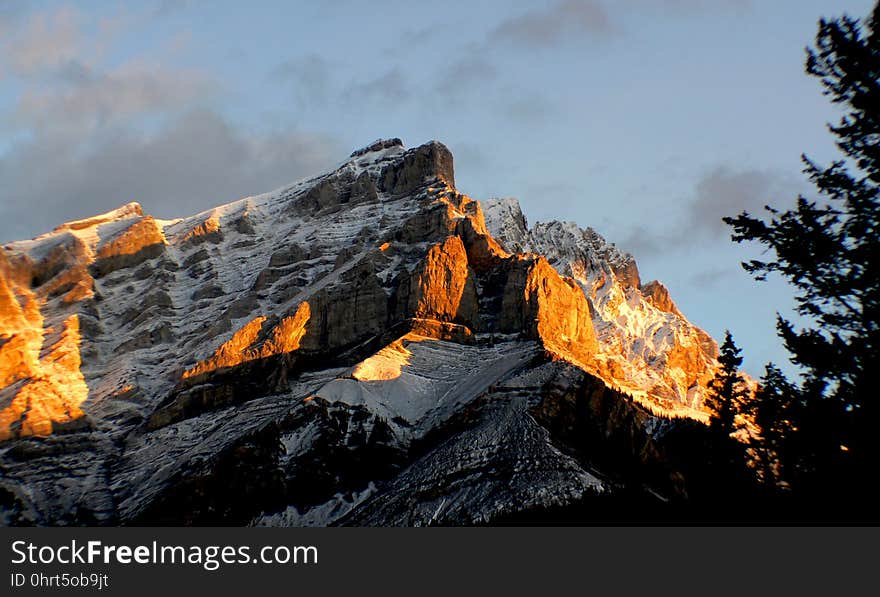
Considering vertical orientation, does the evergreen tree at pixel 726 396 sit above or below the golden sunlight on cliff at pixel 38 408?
below

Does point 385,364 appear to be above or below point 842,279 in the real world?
above

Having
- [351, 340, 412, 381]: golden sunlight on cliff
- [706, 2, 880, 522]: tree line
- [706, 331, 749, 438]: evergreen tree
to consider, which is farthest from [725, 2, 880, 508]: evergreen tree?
[351, 340, 412, 381]: golden sunlight on cliff

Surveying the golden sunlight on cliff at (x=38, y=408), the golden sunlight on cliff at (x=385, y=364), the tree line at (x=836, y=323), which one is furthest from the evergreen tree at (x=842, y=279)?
the golden sunlight on cliff at (x=38, y=408)

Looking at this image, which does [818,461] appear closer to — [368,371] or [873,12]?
[873,12]

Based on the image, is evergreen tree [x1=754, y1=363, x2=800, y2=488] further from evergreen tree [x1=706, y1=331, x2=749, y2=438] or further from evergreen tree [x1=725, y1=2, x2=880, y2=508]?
evergreen tree [x1=706, y1=331, x2=749, y2=438]

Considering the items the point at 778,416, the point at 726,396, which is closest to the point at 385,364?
the point at 726,396

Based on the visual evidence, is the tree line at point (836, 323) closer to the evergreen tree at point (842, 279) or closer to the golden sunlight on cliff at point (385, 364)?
the evergreen tree at point (842, 279)

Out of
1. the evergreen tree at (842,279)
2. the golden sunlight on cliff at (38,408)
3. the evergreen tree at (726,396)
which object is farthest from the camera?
the golden sunlight on cliff at (38,408)

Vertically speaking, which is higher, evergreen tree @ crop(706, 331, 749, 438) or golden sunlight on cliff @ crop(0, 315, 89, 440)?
golden sunlight on cliff @ crop(0, 315, 89, 440)

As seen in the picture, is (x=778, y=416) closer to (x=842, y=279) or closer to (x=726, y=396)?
(x=842, y=279)

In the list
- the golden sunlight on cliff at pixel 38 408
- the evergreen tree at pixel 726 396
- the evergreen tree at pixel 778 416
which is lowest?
the evergreen tree at pixel 778 416

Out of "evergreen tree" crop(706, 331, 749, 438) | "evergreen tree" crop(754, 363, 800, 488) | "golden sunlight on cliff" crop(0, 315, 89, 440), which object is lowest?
"evergreen tree" crop(754, 363, 800, 488)
